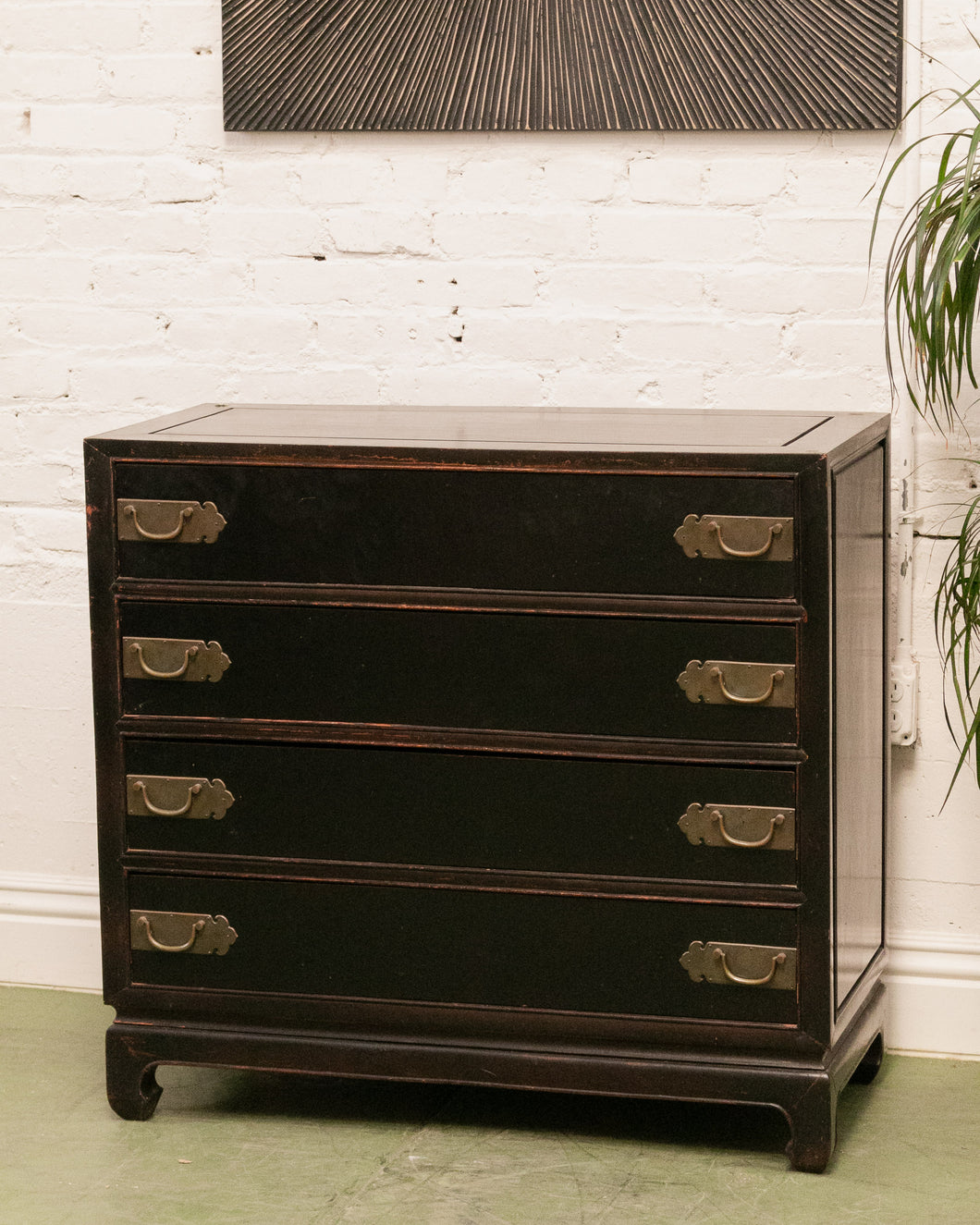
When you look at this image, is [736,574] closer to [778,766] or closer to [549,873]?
[778,766]

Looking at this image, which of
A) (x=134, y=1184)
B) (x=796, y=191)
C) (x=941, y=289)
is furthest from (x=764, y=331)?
(x=134, y=1184)

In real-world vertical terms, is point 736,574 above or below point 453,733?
A: above

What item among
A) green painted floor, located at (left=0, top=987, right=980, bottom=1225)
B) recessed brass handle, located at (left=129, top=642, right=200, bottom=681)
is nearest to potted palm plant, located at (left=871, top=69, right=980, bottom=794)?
green painted floor, located at (left=0, top=987, right=980, bottom=1225)

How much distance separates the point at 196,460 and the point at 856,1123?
55.1 inches

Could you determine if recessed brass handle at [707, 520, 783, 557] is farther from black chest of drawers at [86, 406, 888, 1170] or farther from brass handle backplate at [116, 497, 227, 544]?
brass handle backplate at [116, 497, 227, 544]

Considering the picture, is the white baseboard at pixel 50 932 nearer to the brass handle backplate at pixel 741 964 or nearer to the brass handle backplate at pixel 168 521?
the brass handle backplate at pixel 168 521

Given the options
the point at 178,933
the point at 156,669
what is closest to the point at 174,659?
the point at 156,669

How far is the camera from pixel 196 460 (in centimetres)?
240

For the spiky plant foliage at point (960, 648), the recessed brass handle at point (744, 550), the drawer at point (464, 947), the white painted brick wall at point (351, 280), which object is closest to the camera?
the recessed brass handle at point (744, 550)

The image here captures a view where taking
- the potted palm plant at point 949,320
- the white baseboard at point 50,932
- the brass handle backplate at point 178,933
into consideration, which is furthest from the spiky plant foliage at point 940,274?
the white baseboard at point 50,932

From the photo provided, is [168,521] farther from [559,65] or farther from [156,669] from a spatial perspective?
[559,65]

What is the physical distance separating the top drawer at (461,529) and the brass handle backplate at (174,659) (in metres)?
0.10

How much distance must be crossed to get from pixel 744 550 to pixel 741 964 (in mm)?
577

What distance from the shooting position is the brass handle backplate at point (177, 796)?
2475 mm
